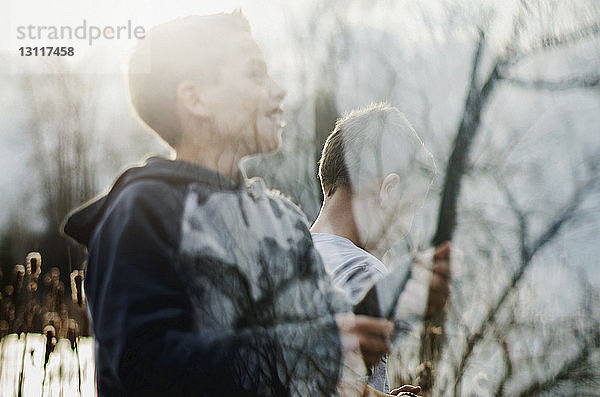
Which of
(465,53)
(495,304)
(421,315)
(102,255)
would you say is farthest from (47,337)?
(465,53)

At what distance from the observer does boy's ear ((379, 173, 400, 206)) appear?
849 millimetres

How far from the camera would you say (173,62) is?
829 mm

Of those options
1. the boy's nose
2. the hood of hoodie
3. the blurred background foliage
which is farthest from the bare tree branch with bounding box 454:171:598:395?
the hood of hoodie

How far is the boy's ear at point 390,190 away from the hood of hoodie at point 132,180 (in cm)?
25

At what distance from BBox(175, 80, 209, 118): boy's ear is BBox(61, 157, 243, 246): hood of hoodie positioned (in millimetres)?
82

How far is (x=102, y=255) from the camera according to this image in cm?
67

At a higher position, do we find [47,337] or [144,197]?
[144,197]

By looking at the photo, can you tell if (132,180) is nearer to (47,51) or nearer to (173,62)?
(173,62)

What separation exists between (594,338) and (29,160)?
1028 millimetres

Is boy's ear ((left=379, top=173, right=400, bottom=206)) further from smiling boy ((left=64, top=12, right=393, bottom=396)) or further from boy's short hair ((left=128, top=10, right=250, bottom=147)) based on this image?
boy's short hair ((left=128, top=10, right=250, bottom=147))

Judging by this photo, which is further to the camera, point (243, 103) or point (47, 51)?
point (47, 51)

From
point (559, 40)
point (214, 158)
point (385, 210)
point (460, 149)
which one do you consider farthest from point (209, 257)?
point (559, 40)

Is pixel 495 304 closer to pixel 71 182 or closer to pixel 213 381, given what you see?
pixel 213 381

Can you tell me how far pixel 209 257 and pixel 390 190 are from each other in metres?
0.28
